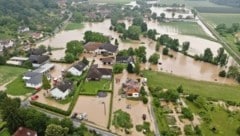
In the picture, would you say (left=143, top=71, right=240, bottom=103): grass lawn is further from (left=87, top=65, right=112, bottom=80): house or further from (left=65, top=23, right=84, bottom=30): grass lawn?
(left=65, top=23, right=84, bottom=30): grass lawn

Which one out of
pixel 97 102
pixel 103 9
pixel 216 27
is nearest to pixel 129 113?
pixel 97 102

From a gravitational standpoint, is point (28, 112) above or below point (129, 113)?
above

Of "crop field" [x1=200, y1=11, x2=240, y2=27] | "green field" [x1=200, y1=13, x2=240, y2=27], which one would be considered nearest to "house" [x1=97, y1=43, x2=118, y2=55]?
"green field" [x1=200, y1=13, x2=240, y2=27]

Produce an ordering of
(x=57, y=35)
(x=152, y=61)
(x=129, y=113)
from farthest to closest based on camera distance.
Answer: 1. (x=57, y=35)
2. (x=152, y=61)
3. (x=129, y=113)

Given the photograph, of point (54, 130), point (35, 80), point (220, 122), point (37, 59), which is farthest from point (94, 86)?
point (220, 122)

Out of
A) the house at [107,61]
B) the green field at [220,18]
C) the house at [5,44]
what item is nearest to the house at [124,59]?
the house at [107,61]

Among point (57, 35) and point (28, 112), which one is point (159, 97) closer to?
point (28, 112)

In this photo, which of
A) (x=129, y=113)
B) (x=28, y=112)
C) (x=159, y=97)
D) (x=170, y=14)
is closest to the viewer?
(x=28, y=112)
